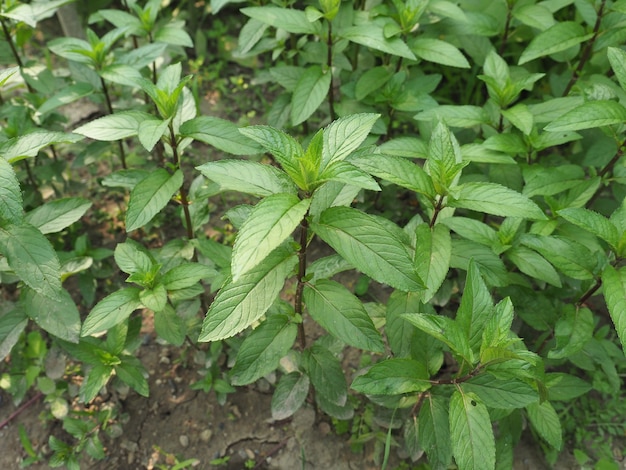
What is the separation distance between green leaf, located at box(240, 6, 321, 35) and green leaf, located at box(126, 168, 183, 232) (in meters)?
0.95

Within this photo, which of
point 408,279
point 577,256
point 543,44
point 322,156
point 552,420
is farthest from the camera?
point 543,44

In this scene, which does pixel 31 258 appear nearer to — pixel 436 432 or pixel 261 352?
pixel 261 352

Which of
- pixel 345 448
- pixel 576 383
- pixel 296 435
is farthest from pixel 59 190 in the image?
pixel 576 383

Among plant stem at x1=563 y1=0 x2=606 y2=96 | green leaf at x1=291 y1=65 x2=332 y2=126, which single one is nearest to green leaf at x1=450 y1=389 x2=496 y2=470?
green leaf at x1=291 y1=65 x2=332 y2=126

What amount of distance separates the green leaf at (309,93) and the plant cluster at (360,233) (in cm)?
1

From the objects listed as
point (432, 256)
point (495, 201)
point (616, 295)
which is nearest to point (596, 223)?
point (616, 295)

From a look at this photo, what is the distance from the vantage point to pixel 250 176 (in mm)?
1763

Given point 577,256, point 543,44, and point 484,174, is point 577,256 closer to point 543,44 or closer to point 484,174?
point 484,174

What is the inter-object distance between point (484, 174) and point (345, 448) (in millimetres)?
1683

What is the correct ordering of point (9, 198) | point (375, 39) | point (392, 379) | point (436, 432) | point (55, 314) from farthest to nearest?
1. point (375, 39)
2. point (55, 314)
3. point (436, 432)
4. point (392, 379)
5. point (9, 198)

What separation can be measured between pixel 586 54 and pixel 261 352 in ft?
7.57

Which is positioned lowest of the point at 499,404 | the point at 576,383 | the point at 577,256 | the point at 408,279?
the point at 576,383

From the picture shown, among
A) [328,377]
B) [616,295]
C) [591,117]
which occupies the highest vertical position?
[591,117]

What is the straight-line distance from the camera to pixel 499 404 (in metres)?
1.91
